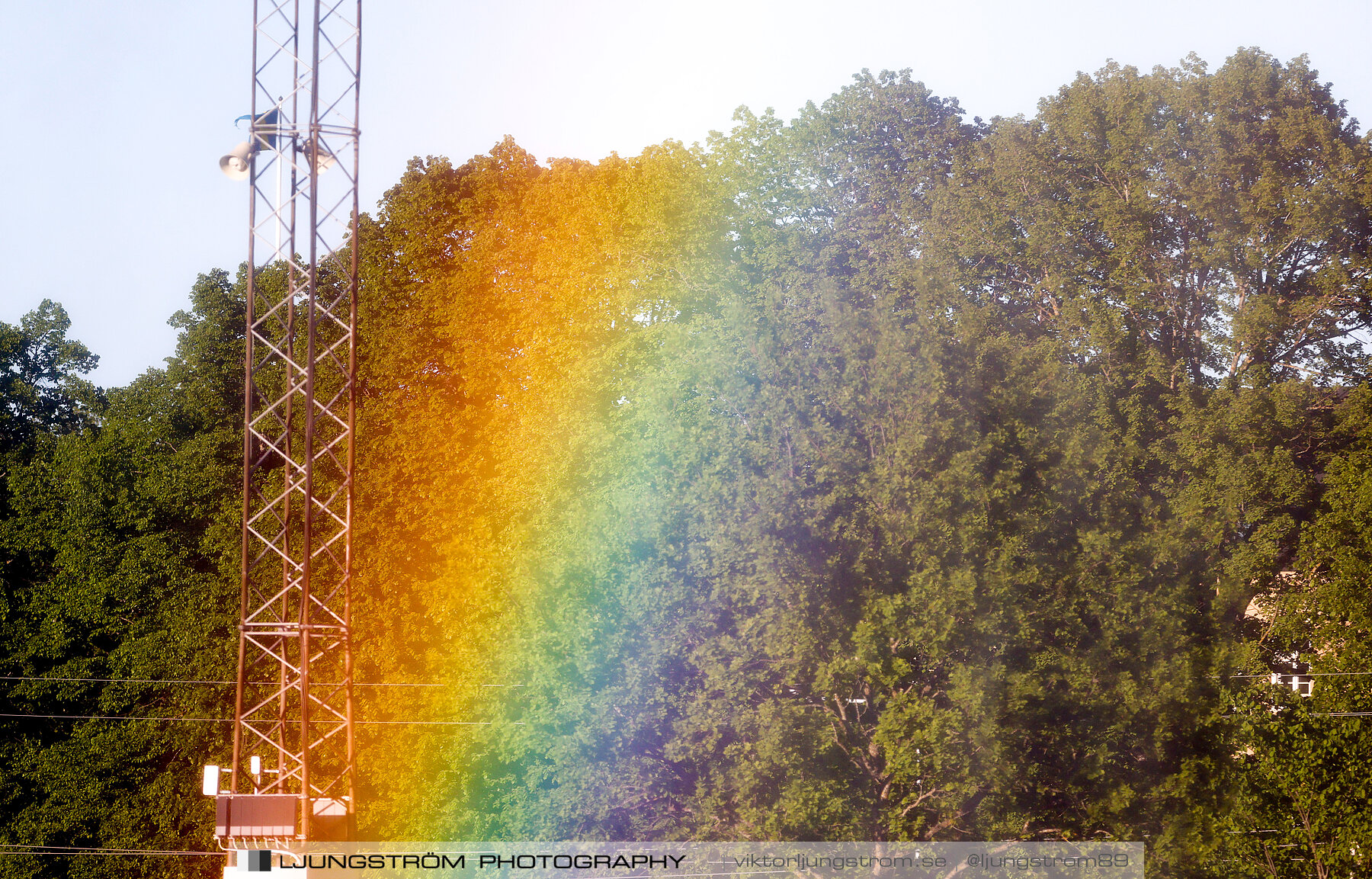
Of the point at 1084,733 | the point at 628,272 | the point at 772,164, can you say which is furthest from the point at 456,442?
the point at 1084,733

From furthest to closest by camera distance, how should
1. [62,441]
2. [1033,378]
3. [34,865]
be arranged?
[62,441]
[34,865]
[1033,378]

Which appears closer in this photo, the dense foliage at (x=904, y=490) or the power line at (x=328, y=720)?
the dense foliage at (x=904, y=490)

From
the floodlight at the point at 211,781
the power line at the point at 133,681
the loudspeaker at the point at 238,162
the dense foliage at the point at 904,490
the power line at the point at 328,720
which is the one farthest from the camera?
the power line at the point at 133,681

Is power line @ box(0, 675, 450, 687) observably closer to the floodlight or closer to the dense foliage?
the dense foliage

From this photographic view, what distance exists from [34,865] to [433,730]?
949 centimetres

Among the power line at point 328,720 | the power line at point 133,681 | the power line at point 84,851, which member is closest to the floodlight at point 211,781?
the power line at point 328,720

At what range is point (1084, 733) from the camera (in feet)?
68.9

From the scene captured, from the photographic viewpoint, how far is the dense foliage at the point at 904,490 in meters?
20.4

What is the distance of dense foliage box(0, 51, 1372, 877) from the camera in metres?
20.4

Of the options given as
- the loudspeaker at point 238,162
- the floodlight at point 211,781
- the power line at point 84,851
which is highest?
the loudspeaker at point 238,162

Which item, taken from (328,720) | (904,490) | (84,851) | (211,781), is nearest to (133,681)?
(84,851)

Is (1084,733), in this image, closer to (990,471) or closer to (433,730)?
(990,471)

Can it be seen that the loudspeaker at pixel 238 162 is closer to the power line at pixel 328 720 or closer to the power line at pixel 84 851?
the power line at pixel 328 720

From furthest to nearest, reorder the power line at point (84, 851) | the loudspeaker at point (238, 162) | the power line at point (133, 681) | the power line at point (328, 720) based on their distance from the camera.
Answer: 1. the power line at point (84, 851)
2. the power line at point (133, 681)
3. the power line at point (328, 720)
4. the loudspeaker at point (238, 162)
